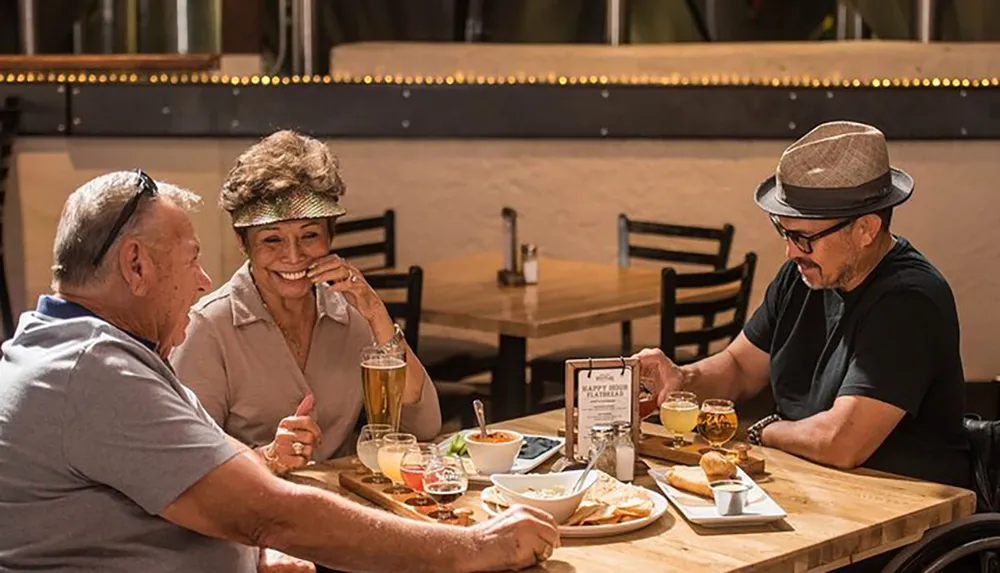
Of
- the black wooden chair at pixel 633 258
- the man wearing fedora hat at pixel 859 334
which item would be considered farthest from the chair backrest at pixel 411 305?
the man wearing fedora hat at pixel 859 334

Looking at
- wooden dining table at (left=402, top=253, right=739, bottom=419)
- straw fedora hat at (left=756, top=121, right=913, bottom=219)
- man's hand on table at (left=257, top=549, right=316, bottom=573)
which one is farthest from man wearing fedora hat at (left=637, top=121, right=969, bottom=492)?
wooden dining table at (left=402, top=253, right=739, bottom=419)

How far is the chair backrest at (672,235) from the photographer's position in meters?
6.32

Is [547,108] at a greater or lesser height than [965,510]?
greater

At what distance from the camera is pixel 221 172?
22.5ft

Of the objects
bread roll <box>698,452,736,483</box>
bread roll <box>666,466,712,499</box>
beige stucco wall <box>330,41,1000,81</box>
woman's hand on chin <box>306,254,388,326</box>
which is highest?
beige stucco wall <box>330,41,1000,81</box>

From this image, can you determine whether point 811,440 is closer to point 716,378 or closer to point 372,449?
point 716,378

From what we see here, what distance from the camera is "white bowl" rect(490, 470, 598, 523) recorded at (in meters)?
2.79

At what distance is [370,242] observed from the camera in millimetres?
7082

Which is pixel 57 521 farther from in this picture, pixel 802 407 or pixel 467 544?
pixel 802 407

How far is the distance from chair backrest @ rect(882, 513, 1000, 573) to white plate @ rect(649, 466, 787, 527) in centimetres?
25

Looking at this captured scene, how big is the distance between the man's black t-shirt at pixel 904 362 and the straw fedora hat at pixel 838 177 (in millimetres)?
144

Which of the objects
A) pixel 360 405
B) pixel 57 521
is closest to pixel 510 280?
pixel 360 405

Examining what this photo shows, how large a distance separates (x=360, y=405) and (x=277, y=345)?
9.6 inches

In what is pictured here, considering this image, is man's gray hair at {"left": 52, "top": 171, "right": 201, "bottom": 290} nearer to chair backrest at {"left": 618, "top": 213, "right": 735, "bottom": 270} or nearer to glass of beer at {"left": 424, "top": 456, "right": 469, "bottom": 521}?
glass of beer at {"left": 424, "top": 456, "right": 469, "bottom": 521}
